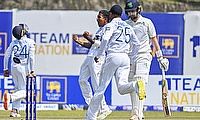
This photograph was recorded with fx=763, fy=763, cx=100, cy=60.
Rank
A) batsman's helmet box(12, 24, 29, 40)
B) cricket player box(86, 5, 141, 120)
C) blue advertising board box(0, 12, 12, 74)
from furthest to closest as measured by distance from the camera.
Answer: blue advertising board box(0, 12, 12, 74) → batsman's helmet box(12, 24, 29, 40) → cricket player box(86, 5, 141, 120)

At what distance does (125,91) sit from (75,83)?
7.44m

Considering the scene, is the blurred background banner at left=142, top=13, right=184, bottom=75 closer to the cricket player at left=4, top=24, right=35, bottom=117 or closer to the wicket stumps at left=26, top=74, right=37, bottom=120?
the cricket player at left=4, top=24, right=35, bottom=117

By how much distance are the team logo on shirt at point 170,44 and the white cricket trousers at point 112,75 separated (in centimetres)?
749

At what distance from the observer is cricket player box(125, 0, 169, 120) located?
13.1 meters

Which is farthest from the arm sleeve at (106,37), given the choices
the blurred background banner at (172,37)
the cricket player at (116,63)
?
Result: the blurred background banner at (172,37)

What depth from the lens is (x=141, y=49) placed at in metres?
13.3

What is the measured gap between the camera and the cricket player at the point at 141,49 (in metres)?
13.1

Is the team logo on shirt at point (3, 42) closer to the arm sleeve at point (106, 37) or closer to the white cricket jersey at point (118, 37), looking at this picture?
the white cricket jersey at point (118, 37)

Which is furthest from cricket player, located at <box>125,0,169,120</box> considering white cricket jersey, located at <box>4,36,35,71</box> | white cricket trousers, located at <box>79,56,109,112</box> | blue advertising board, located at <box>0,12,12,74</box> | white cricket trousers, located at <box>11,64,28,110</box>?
blue advertising board, located at <box>0,12,12,74</box>

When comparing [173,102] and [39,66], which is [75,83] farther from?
[173,102]

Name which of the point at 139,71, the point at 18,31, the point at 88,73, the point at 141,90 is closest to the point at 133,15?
the point at 139,71

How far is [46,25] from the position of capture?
2003 centimetres

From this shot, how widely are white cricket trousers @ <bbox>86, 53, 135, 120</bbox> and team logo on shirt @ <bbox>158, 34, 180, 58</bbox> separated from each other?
7488mm

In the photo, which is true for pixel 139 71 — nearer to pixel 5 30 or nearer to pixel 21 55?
pixel 21 55
